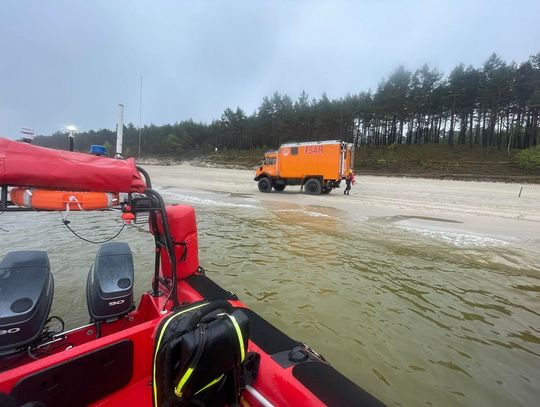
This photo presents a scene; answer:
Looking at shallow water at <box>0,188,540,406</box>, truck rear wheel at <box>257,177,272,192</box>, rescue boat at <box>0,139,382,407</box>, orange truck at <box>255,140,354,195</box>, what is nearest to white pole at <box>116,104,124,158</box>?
rescue boat at <box>0,139,382,407</box>

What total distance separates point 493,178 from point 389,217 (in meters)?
23.3

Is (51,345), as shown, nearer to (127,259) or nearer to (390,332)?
(127,259)

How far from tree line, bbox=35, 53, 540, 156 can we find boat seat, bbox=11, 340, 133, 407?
37.5m

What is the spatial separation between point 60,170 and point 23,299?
1158mm

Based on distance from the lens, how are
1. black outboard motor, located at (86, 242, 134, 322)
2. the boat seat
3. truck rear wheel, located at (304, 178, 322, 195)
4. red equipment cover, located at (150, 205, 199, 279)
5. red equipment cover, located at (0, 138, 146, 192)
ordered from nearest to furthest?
the boat seat
red equipment cover, located at (0, 138, 146, 192)
black outboard motor, located at (86, 242, 134, 322)
red equipment cover, located at (150, 205, 199, 279)
truck rear wheel, located at (304, 178, 322, 195)

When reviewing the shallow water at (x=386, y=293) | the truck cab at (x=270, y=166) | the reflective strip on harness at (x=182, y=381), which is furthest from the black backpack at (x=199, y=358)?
the truck cab at (x=270, y=166)

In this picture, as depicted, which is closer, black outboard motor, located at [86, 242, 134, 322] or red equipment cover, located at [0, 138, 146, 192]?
red equipment cover, located at [0, 138, 146, 192]

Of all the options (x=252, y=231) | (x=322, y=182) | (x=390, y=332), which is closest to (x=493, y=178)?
(x=322, y=182)

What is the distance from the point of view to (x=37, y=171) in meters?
1.72

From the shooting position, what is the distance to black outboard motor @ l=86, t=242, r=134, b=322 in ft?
8.19

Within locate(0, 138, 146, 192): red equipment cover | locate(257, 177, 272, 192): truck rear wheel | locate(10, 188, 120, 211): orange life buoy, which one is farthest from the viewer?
locate(257, 177, 272, 192): truck rear wheel

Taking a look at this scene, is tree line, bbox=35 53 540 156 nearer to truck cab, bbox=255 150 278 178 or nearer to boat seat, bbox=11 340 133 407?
truck cab, bbox=255 150 278 178

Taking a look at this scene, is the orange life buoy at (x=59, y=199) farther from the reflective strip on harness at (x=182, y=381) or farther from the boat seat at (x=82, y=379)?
the reflective strip on harness at (x=182, y=381)

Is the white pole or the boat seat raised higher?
the white pole
